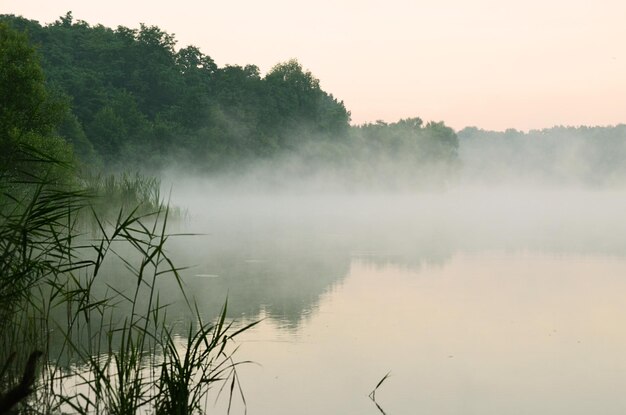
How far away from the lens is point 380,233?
2259 centimetres

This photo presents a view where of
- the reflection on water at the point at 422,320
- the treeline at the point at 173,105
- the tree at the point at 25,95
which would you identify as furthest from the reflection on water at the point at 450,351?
the treeline at the point at 173,105

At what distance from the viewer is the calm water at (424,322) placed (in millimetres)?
5930

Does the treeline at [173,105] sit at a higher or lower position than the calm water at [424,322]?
higher

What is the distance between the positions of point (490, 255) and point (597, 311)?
265 inches

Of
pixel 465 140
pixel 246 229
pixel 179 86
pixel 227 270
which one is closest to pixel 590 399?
pixel 227 270

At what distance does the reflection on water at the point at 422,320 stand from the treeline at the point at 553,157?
95.2 m

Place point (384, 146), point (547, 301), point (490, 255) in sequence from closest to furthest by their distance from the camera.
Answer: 1. point (547, 301)
2. point (490, 255)
3. point (384, 146)

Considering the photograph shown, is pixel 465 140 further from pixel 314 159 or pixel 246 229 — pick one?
pixel 246 229

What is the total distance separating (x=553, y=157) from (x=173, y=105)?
259ft

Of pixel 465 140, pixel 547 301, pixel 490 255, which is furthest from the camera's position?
pixel 465 140

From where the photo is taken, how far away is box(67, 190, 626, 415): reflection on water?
5941 millimetres

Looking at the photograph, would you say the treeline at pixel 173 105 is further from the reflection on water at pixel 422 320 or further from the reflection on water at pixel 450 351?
the reflection on water at pixel 450 351

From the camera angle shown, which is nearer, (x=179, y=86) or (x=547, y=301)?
(x=547, y=301)

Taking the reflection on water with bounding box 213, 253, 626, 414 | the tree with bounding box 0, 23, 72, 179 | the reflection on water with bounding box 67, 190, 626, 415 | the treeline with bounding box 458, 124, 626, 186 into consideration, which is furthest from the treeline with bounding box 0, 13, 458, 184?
the treeline with bounding box 458, 124, 626, 186
